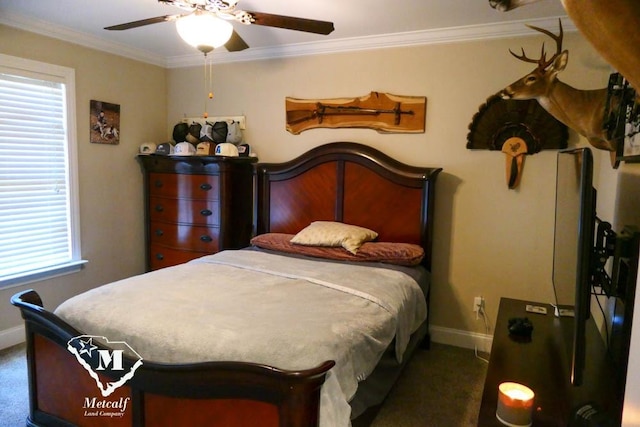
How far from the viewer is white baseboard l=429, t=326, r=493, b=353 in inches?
128

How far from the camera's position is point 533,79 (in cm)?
237

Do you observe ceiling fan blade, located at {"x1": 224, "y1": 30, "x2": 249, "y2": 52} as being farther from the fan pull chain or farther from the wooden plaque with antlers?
the fan pull chain

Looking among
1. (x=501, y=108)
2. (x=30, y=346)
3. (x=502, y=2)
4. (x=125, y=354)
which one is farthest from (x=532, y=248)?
(x=30, y=346)

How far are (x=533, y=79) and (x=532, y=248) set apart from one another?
1250mm

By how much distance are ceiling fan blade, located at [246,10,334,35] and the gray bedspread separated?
4.53ft

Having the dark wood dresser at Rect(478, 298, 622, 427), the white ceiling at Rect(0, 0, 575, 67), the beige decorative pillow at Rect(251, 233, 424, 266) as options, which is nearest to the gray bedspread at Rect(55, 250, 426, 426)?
the beige decorative pillow at Rect(251, 233, 424, 266)

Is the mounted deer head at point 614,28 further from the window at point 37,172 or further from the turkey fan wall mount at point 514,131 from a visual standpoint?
the window at point 37,172

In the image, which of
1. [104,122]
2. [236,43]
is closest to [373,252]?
[236,43]

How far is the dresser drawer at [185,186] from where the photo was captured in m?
3.69

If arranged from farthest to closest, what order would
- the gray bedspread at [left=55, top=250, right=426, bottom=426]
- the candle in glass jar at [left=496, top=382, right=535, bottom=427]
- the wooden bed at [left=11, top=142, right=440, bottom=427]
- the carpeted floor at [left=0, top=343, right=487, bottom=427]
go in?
the carpeted floor at [left=0, top=343, right=487, bottom=427] < the gray bedspread at [left=55, top=250, right=426, bottom=426] < the wooden bed at [left=11, top=142, right=440, bottom=427] < the candle in glass jar at [left=496, top=382, right=535, bottom=427]

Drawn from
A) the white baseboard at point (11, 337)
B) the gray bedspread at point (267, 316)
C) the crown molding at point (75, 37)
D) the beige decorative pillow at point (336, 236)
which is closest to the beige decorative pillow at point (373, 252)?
the beige decorative pillow at point (336, 236)

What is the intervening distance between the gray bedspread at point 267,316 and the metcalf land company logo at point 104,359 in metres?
0.04

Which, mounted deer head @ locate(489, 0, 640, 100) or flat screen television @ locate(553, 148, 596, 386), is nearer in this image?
mounted deer head @ locate(489, 0, 640, 100)

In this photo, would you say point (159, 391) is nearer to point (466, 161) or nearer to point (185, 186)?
point (185, 186)
